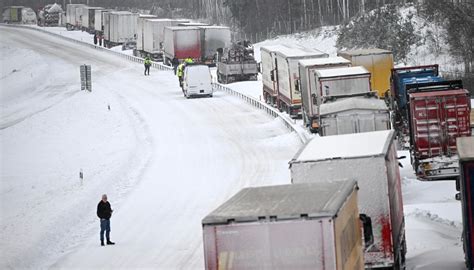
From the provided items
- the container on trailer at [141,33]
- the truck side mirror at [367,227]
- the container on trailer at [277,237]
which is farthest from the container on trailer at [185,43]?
the container on trailer at [277,237]

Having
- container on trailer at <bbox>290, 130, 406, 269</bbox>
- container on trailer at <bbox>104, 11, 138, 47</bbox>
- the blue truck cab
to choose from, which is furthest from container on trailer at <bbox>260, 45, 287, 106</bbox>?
container on trailer at <bbox>104, 11, 138, 47</bbox>

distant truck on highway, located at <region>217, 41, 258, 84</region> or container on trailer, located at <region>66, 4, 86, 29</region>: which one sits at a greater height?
container on trailer, located at <region>66, 4, 86, 29</region>

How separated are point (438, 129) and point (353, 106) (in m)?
2.43

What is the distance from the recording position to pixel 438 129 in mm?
27062

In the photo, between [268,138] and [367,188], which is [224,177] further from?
[367,188]

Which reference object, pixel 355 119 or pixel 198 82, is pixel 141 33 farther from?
pixel 355 119

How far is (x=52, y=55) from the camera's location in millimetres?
85750

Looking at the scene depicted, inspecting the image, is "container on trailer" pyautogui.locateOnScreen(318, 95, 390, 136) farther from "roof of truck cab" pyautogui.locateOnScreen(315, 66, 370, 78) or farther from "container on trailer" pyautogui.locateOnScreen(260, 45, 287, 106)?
"container on trailer" pyautogui.locateOnScreen(260, 45, 287, 106)

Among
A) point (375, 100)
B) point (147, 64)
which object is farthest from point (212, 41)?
point (375, 100)

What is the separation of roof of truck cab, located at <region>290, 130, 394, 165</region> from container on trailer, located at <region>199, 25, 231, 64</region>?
48.8 m

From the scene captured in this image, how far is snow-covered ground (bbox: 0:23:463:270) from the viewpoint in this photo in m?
21.9

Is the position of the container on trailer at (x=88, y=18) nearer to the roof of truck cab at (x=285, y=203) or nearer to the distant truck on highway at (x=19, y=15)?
the distant truck on highway at (x=19, y=15)

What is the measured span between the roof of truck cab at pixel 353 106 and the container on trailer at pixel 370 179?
1022cm

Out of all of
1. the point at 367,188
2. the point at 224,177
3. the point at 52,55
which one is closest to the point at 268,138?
the point at 224,177
